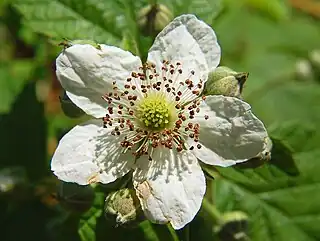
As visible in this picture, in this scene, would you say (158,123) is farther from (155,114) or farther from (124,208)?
(124,208)

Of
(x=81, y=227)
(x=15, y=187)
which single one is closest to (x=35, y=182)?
(x=15, y=187)

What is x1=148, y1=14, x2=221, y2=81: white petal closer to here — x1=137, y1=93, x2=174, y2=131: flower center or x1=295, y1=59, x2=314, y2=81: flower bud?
x1=137, y1=93, x2=174, y2=131: flower center

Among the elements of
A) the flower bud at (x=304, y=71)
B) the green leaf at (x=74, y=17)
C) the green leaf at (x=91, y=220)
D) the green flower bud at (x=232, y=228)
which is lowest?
the flower bud at (x=304, y=71)

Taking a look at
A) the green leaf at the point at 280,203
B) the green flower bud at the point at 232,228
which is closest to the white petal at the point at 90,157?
the green flower bud at the point at 232,228

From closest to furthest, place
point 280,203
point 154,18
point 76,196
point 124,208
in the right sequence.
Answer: point 124,208 → point 76,196 → point 154,18 → point 280,203

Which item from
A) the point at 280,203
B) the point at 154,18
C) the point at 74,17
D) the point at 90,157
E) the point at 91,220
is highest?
the point at 154,18

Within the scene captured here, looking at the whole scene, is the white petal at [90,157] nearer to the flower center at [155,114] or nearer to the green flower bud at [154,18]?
the flower center at [155,114]

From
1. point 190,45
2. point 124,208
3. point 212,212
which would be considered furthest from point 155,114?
point 212,212
